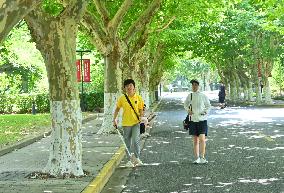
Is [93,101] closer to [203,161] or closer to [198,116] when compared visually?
[198,116]

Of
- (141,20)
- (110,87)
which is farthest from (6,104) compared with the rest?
(110,87)

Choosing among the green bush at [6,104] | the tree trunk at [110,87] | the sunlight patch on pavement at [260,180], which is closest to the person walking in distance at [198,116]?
the sunlight patch on pavement at [260,180]

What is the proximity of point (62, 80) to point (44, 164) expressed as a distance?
2.41 metres

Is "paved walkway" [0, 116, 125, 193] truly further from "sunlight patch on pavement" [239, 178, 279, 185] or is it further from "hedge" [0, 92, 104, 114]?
"hedge" [0, 92, 104, 114]

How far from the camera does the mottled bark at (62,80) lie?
9.78m

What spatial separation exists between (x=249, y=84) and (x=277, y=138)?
35.1m

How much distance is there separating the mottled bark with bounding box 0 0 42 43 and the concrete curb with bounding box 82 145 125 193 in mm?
3958

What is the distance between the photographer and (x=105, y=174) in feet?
32.1

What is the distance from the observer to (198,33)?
1572 inches

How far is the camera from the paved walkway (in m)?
8.45

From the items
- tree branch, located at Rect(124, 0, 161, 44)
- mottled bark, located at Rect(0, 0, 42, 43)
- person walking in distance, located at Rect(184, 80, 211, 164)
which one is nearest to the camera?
mottled bark, located at Rect(0, 0, 42, 43)

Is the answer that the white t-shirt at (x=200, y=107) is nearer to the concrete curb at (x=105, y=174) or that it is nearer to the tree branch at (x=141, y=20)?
the concrete curb at (x=105, y=174)

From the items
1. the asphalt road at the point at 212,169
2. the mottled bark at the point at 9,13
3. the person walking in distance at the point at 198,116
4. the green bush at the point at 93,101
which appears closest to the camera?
the mottled bark at the point at 9,13

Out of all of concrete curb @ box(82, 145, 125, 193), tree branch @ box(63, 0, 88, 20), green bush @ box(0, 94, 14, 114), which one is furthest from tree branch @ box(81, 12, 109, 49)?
green bush @ box(0, 94, 14, 114)
